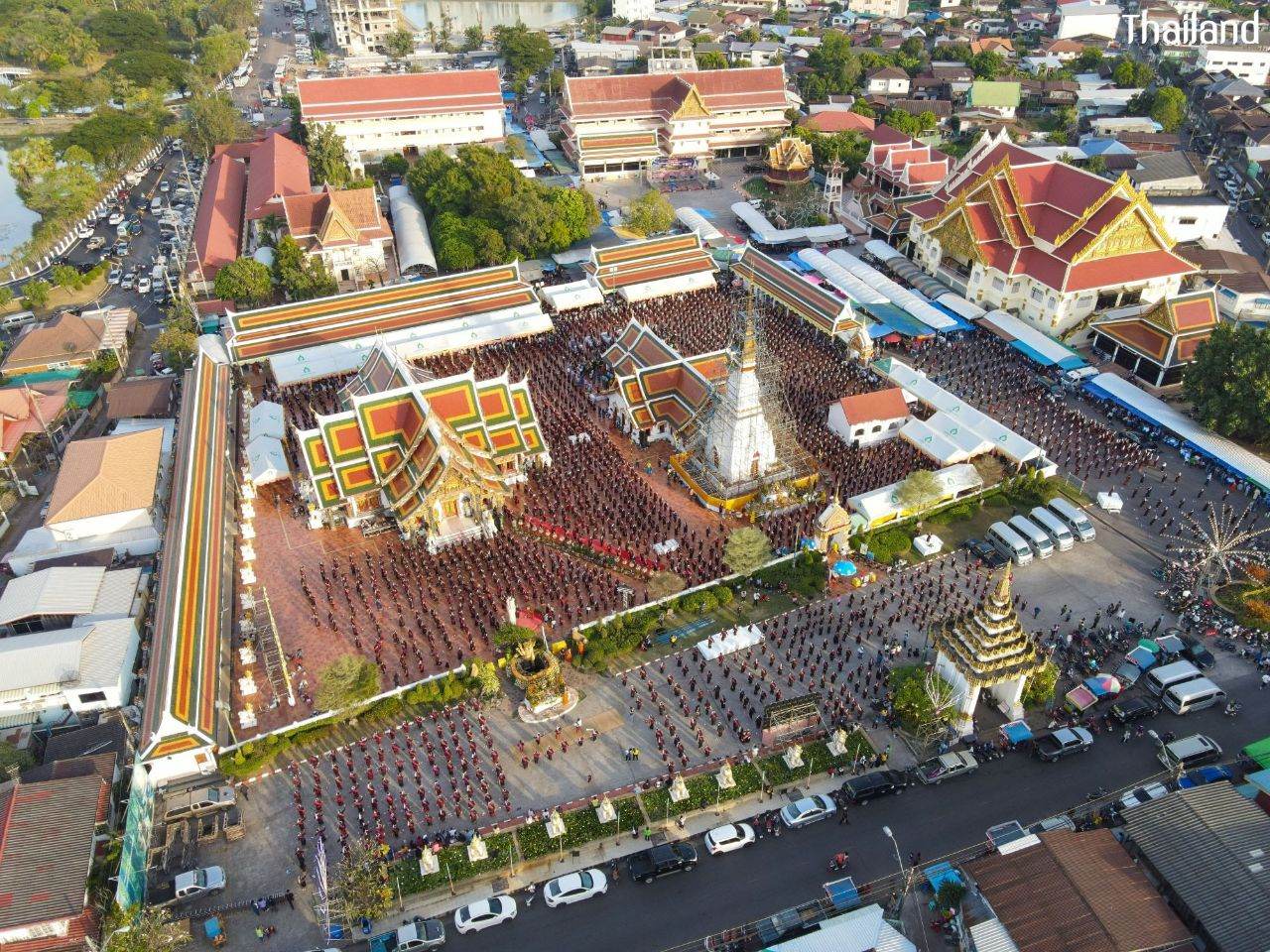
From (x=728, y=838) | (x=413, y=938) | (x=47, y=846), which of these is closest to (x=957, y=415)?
(x=728, y=838)

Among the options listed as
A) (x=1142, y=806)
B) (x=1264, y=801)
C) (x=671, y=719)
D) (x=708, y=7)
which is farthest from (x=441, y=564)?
(x=708, y=7)

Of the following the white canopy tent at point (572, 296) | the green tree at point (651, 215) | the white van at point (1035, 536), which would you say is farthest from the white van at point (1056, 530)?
the green tree at point (651, 215)

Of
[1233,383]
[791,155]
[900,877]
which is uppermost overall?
[791,155]

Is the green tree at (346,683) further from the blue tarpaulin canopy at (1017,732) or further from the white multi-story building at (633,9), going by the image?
the white multi-story building at (633,9)

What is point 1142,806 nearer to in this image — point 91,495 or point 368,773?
point 368,773

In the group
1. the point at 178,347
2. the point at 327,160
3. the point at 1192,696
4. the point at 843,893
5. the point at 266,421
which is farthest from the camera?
the point at 327,160

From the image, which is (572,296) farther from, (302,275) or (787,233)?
(787,233)

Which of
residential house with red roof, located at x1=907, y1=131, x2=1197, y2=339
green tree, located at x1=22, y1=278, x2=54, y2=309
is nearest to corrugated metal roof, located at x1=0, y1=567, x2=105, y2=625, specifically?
green tree, located at x1=22, y1=278, x2=54, y2=309
